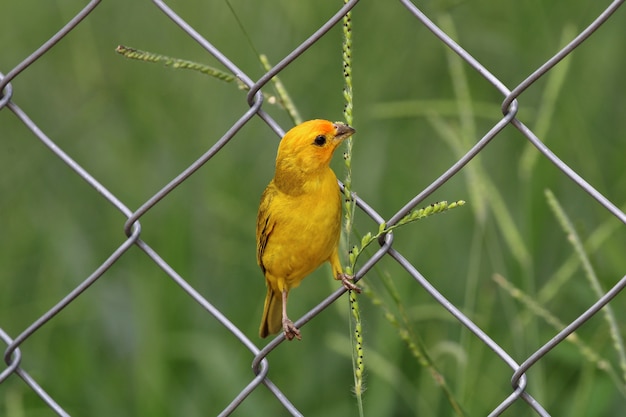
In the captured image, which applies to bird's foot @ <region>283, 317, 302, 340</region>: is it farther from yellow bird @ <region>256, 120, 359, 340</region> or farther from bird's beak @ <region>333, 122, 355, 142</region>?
bird's beak @ <region>333, 122, 355, 142</region>

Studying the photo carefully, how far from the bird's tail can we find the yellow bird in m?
0.13

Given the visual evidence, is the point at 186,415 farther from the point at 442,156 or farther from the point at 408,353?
the point at 442,156

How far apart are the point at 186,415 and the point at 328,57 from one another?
162 cm

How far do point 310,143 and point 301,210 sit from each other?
18 cm

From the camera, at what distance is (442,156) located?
4.12 m

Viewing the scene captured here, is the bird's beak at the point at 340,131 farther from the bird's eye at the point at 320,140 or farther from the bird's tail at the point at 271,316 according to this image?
the bird's tail at the point at 271,316

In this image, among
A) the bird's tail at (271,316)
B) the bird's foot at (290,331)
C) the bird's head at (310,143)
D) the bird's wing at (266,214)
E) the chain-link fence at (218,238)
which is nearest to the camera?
the chain-link fence at (218,238)

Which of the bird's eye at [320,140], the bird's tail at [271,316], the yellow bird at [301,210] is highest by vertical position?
the bird's eye at [320,140]

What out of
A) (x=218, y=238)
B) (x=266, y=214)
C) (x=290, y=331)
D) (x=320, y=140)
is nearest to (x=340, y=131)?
(x=320, y=140)

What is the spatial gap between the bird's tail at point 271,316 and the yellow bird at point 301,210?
13 cm

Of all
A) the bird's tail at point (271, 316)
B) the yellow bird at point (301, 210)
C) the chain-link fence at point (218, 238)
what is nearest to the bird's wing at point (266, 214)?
the yellow bird at point (301, 210)

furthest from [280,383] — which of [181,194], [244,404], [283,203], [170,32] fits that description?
[170,32]

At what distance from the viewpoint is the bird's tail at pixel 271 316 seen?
2.84 metres

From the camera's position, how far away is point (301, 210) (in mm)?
2479
